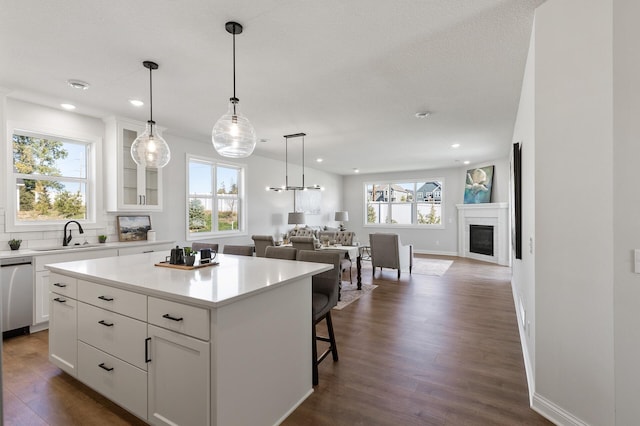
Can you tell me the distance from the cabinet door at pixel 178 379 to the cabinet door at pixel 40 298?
261 cm

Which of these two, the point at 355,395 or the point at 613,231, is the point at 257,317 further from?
the point at 613,231

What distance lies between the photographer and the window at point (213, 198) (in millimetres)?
5746

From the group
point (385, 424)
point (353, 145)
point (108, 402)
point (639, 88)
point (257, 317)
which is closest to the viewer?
point (639, 88)

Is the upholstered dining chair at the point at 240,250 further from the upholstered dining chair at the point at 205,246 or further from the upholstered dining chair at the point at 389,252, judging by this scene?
the upholstered dining chair at the point at 389,252

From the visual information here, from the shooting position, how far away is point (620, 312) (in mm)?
1684

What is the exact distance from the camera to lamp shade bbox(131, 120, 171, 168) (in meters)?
2.83

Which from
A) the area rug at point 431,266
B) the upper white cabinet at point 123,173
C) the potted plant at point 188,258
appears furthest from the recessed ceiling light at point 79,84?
the area rug at point 431,266

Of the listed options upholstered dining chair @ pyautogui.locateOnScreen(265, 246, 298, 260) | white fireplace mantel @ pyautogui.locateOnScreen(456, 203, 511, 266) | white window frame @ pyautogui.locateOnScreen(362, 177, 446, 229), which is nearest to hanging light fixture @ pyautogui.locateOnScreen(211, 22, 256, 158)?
upholstered dining chair @ pyautogui.locateOnScreen(265, 246, 298, 260)

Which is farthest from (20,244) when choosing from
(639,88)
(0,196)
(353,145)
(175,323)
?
(639,88)

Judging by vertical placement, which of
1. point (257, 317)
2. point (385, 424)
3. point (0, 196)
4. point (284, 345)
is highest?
point (0, 196)

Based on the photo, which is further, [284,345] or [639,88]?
[284,345]

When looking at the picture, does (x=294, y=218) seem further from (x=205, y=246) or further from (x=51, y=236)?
(x=51, y=236)

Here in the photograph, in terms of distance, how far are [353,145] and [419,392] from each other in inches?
185

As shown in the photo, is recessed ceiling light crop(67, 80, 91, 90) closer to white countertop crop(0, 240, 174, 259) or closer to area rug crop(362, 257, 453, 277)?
white countertop crop(0, 240, 174, 259)
